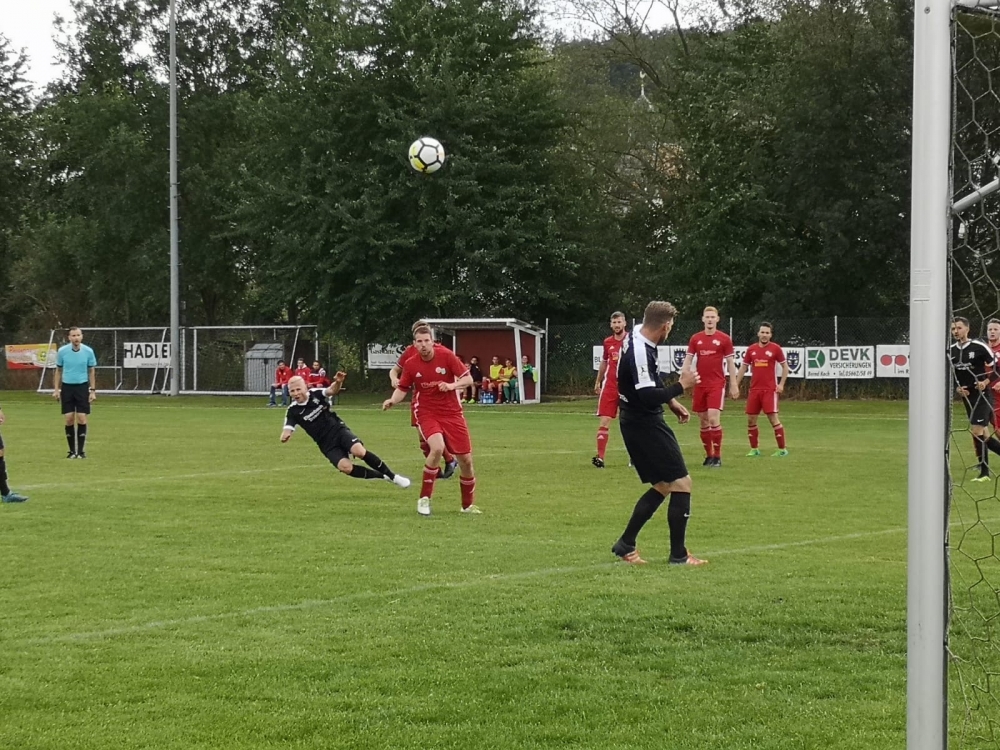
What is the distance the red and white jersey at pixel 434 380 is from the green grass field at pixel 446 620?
3.42ft

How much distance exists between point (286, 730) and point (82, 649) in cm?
190

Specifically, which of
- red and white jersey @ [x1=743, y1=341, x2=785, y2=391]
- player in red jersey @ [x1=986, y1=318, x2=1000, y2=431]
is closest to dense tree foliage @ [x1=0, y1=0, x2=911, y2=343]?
red and white jersey @ [x1=743, y1=341, x2=785, y2=391]

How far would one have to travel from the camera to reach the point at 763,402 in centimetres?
1912

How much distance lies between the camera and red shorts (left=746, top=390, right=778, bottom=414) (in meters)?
19.0

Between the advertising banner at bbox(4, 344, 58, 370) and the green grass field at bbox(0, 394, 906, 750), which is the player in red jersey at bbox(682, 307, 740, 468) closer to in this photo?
the green grass field at bbox(0, 394, 906, 750)

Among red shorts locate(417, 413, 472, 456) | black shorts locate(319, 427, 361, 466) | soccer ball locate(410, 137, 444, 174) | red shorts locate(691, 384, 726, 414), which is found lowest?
black shorts locate(319, 427, 361, 466)

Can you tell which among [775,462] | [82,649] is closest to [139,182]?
[775,462]

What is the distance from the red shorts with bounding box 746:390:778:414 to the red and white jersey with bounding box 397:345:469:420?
752 cm

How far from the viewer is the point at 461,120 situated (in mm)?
42531

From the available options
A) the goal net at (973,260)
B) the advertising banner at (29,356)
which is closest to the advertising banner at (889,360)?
the goal net at (973,260)

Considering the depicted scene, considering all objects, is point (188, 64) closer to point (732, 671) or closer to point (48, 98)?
point (48, 98)

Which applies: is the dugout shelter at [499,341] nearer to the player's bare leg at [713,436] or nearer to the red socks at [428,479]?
the player's bare leg at [713,436]

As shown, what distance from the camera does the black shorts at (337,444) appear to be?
47.5ft

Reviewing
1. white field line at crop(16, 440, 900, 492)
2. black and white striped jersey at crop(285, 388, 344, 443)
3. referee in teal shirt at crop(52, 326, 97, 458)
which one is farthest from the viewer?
referee in teal shirt at crop(52, 326, 97, 458)
